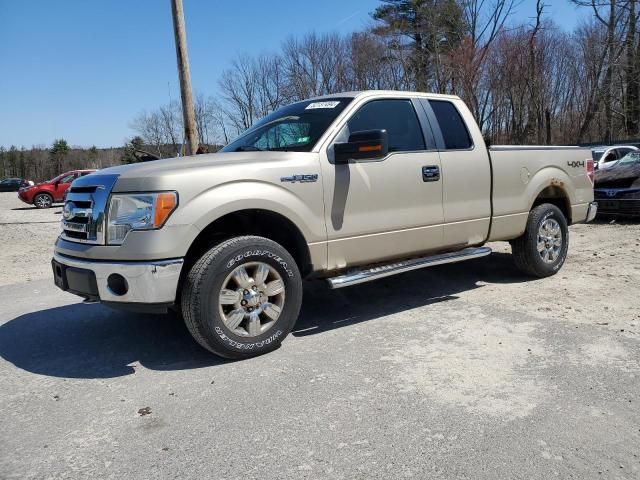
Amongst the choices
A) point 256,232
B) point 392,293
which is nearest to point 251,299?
point 256,232

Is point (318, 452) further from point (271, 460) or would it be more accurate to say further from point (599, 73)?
point (599, 73)

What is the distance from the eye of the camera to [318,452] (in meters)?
2.59

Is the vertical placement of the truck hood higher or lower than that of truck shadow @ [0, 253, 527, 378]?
higher

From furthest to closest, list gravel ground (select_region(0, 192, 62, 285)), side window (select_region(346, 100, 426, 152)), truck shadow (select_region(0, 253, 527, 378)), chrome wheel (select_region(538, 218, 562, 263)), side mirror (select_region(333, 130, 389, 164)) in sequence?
gravel ground (select_region(0, 192, 62, 285)) → chrome wheel (select_region(538, 218, 562, 263)) → side window (select_region(346, 100, 426, 152)) → side mirror (select_region(333, 130, 389, 164)) → truck shadow (select_region(0, 253, 527, 378))

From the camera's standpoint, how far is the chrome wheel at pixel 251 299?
3.70m

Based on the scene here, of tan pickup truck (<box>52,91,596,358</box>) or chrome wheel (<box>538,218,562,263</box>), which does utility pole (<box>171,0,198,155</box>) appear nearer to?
tan pickup truck (<box>52,91,596,358</box>)

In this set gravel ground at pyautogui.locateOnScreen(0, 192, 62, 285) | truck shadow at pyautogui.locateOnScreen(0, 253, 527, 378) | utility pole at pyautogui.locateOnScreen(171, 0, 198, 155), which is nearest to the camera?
truck shadow at pyautogui.locateOnScreen(0, 253, 527, 378)

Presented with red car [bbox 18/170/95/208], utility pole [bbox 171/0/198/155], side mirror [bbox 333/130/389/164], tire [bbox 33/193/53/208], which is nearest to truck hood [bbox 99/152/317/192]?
side mirror [bbox 333/130/389/164]

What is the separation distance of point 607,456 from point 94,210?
3.40 m

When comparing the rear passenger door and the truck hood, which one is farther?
the rear passenger door

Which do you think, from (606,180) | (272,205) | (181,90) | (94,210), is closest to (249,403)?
(272,205)

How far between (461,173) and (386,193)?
103cm

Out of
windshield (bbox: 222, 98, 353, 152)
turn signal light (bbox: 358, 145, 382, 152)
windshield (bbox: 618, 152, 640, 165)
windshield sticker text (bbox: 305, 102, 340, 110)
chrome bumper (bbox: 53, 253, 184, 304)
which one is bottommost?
chrome bumper (bbox: 53, 253, 184, 304)

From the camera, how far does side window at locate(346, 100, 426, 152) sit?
15.0ft
